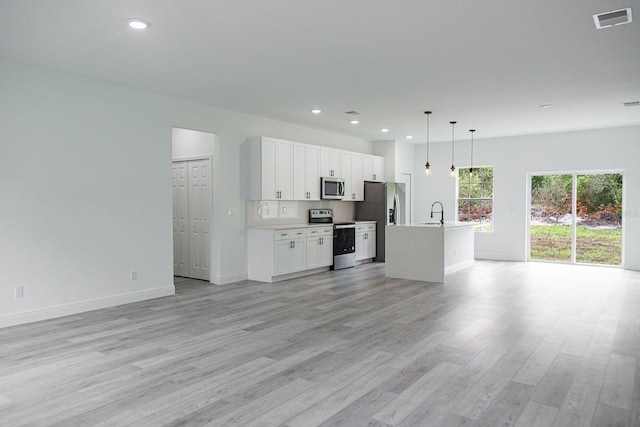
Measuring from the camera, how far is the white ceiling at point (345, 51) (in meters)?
3.27

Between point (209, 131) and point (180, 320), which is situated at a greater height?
point (209, 131)

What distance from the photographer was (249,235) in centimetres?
720

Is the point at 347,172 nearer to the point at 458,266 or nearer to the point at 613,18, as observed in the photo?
the point at 458,266

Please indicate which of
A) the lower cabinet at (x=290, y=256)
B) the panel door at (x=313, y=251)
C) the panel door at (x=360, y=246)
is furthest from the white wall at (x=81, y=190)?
the panel door at (x=360, y=246)

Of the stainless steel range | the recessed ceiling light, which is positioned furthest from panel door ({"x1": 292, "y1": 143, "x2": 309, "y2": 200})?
the recessed ceiling light

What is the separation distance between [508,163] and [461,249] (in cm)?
271

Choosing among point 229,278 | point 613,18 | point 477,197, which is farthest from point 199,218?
point 477,197

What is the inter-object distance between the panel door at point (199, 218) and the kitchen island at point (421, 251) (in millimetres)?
2965

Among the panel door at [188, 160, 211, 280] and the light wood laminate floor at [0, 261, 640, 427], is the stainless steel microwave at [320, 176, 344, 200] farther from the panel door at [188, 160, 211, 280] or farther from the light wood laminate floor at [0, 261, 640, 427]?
the light wood laminate floor at [0, 261, 640, 427]

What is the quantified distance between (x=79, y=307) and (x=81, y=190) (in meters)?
1.33

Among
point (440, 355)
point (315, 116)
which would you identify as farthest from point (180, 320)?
point (315, 116)

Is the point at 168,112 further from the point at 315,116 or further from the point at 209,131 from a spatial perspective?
the point at 315,116

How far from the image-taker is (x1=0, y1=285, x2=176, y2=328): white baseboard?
14.9 feet

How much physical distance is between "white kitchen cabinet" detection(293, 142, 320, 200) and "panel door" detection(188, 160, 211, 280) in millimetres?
1519
